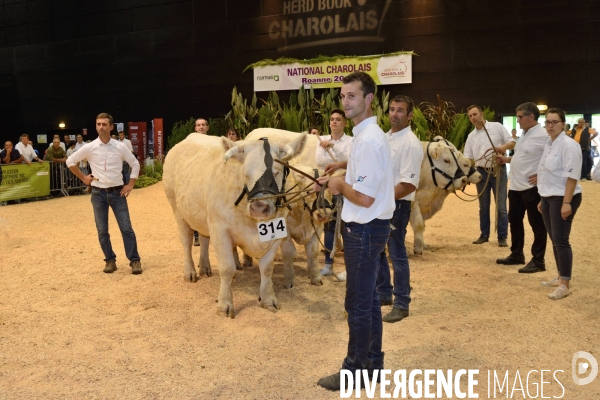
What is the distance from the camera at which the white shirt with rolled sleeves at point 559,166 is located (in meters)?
5.23

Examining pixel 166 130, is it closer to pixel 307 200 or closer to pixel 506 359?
pixel 307 200

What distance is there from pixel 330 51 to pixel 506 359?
14.5m

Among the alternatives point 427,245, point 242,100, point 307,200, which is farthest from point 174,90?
point 307,200

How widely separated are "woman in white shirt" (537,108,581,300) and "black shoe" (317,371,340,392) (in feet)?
9.25

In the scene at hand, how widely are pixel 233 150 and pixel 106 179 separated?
2.48 metres

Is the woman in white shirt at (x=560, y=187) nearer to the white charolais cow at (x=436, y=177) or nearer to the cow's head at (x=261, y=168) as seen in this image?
the white charolais cow at (x=436, y=177)

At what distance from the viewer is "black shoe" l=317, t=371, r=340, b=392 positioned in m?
3.67

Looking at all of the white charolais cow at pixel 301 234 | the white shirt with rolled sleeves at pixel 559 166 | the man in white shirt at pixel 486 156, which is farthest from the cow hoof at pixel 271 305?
the man in white shirt at pixel 486 156

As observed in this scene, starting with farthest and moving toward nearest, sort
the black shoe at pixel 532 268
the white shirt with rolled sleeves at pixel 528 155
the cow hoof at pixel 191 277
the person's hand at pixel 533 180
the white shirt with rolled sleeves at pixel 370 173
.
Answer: the black shoe at pixel 532 268, the cow hoof at pixel 191 277, the white shirt with rolled sleeves at pixel 528 155, the person's hand at pixel 533 180, the white shirt with rolled sleeves at pixel 370 173

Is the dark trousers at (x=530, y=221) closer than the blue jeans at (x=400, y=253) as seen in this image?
No

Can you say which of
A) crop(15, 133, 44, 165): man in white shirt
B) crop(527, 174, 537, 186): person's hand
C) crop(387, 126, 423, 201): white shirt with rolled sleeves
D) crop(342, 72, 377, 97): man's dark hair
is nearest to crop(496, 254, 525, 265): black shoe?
crop(527, 174, 537, 186): person's hand

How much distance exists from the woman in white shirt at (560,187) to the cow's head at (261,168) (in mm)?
2385

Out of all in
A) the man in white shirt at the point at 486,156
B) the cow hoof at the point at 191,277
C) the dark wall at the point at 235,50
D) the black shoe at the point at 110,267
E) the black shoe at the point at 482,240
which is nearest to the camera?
the cow hoof at the point at 191,277

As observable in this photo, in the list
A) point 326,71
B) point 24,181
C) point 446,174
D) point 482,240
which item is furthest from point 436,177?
point 24,181
